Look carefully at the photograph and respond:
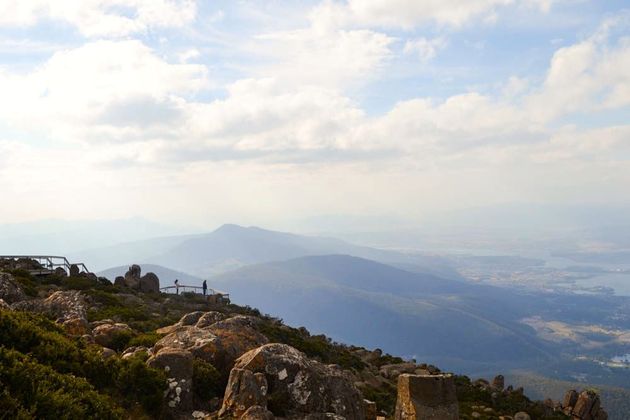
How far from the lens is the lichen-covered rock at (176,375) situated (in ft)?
46.5

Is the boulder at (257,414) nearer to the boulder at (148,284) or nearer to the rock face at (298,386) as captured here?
the rock face at (298,386)

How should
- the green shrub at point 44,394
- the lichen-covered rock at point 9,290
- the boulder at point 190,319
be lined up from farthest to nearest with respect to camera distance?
1. the lichen-covered rock at point 9,290
2. the boulder at point 190,319
3. the green shrub at point 44,394

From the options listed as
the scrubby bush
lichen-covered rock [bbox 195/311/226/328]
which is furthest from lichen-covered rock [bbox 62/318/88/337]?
lichen-covered rock [bbox 195/311/226/328]

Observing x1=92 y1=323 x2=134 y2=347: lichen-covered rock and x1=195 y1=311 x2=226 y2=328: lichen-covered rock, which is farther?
x1=195 y1=311 x2=226 y2=328: lichen-covered rock

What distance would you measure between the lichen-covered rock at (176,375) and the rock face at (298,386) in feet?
5.13

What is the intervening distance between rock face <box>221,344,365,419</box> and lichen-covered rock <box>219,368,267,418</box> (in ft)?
0.10

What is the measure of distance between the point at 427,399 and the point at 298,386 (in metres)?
4.37

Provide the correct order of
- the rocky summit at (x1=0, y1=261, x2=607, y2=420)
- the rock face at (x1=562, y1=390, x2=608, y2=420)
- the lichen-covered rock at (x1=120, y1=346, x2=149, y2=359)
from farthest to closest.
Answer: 1. the rock face at (x1=562, y1=390, x2=608, y2=420)
2. the lichen-covered rock at (x1=120, y1=346, x2=149, y2=359)
3. the rocky summit at (x1=0, y1=261, x2=607, y2=420)

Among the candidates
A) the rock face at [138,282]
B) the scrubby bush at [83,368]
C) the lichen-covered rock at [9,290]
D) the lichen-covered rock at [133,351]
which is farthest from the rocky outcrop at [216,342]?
the rock face at [138,282]

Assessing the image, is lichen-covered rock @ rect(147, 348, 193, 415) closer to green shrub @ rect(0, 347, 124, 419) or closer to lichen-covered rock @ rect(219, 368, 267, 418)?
lichen-covered rock @ rect(219, 368, 267, 418)

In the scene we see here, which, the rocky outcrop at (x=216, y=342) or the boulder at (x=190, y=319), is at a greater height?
the rocky outcrop at (x=216, y=342)

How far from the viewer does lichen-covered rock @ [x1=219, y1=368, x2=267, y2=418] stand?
1324 cm

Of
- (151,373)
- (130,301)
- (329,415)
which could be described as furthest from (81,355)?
(130,301)

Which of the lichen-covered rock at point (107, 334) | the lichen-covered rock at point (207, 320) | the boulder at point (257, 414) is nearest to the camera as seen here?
the boulder at point (257, 414)
